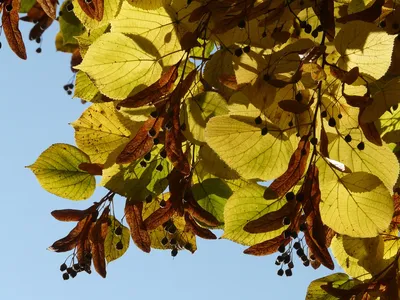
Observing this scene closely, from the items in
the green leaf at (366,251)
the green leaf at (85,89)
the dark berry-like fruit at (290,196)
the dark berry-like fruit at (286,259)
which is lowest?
the green leaf at (366,251)

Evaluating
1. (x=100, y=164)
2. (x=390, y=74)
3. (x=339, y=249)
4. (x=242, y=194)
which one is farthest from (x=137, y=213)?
(x=390, y=74)

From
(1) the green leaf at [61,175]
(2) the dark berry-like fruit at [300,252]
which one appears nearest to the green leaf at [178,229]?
(1) the green leaf at [61,175]

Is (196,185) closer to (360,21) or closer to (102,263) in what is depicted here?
(102,263)

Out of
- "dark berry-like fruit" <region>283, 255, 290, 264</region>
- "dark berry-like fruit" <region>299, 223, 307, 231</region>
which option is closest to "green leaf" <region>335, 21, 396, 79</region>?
"dark berry-like fruit" <region>299, 223, 307, 231</region>

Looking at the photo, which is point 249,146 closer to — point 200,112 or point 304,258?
point 200,112

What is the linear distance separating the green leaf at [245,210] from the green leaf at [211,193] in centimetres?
11

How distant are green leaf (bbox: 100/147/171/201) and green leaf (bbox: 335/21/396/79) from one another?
47 centimetres

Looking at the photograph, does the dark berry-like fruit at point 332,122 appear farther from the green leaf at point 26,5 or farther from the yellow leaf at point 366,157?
the green leaf at point 26,5

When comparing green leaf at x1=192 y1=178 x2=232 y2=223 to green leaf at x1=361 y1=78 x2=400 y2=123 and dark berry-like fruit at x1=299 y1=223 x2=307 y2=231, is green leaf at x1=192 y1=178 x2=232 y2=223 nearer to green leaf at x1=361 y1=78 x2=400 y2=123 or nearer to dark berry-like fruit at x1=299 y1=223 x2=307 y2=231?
dark berry-like fruit at x1=299 y1=223 x2=307 y2=231

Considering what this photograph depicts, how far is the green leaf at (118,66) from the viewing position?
1332 millimetres

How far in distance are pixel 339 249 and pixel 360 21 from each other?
65 cm

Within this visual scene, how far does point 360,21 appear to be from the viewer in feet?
3.95

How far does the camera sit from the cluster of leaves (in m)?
1.24

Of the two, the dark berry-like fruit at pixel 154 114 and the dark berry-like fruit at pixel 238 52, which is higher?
the dark berry-like fruit at pixel 238 52
